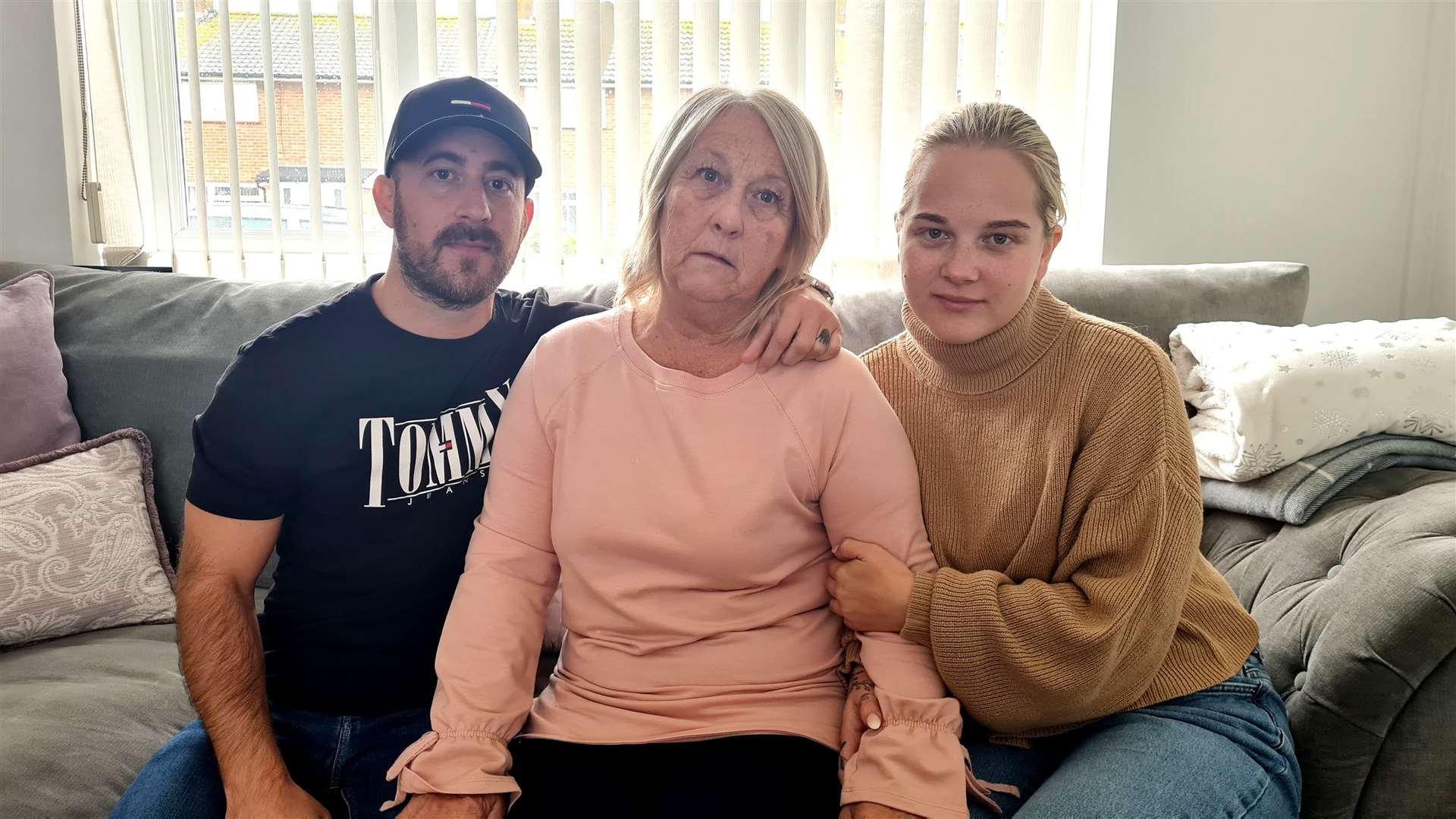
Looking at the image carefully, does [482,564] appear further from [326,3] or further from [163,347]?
[326,3]

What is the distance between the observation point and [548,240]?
101 inches

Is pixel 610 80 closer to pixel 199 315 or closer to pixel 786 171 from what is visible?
pixel 199 315

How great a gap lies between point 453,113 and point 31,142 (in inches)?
68.9

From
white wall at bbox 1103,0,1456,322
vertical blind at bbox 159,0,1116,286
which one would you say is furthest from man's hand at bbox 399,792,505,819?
white wall at bbox 1103,0,1456,322

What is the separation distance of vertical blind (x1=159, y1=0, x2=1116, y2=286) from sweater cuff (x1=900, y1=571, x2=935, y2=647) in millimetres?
1571

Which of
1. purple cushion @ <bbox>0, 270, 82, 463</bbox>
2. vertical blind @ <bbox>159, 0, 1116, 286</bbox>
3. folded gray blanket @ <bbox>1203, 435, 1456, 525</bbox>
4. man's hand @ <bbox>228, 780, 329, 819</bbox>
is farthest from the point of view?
vertical blind @ <bbox>159, 0, 1116, 286</bbox>

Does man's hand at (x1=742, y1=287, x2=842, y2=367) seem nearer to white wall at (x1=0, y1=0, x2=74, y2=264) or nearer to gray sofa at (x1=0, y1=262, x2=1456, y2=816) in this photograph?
gray sofa at (x1=0, y1=262, x2=1456, y2=816)

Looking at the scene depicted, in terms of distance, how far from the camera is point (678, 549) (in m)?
1.19

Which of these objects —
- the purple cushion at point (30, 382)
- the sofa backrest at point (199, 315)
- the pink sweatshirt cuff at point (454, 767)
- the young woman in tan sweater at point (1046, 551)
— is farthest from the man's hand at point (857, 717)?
the purple cushion at point (30, 382)

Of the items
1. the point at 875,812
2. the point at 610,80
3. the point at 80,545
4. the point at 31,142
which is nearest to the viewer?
the point at 875,812

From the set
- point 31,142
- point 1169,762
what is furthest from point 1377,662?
point 31,142

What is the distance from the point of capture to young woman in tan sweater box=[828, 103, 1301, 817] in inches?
43.8

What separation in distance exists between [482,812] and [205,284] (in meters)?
1.48

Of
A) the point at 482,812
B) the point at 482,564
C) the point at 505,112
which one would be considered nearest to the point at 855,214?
the point at 505,112
